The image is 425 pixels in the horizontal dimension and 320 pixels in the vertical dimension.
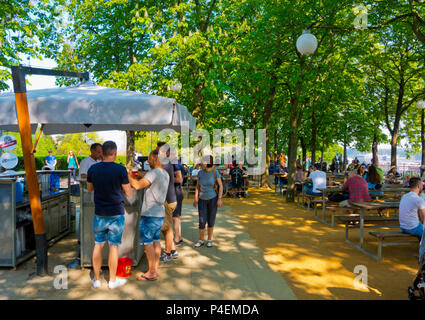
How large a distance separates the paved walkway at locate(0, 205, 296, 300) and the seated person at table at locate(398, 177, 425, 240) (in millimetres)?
2510

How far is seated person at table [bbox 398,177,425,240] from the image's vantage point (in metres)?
5.46

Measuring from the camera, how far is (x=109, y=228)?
4.27 m

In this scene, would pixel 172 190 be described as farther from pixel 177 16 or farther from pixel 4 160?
pixel 177 16

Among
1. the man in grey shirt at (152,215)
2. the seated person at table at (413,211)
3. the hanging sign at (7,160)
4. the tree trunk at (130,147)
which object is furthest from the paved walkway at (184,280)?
the tree trunk at (130,147)

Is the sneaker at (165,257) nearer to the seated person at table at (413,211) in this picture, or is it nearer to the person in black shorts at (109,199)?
the person in black shorts at (109,199)

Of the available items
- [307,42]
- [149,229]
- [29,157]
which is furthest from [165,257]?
[307,42]

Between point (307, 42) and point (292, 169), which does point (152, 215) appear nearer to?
point (307, 42)

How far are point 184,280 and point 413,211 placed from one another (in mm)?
→ 3947

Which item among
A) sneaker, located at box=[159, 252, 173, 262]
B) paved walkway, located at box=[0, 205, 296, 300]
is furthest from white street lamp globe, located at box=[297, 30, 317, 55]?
sneaker, located at box=[159, 252, 173, 262]

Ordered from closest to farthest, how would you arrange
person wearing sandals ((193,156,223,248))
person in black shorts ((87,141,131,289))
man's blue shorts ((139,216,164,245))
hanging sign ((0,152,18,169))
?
person in black shorts ((87,141,131,289)), man's blue shorts ((139,216,164,245)), person wearing sandals ((193,156,223,248)), hanging sign ((0,152,18,169))

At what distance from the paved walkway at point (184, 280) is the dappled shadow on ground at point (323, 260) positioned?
13.5 inches

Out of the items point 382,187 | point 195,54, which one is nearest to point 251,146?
point 195,54

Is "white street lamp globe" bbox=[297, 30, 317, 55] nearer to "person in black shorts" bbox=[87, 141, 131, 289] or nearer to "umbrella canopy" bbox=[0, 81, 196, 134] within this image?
"umbrella canopy" bbox=[0, 81, 196, 134]

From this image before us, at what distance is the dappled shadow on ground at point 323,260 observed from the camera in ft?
14.4
